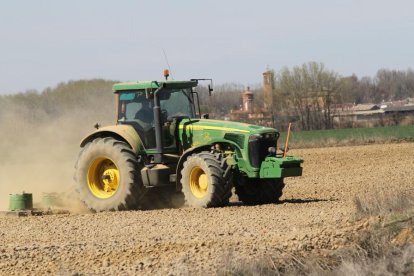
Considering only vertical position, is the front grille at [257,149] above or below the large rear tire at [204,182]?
above

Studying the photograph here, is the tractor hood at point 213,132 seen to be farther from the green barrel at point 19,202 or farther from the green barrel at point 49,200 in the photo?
the green barrel at point 19,202

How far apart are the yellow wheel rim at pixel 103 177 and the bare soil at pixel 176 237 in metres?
1.02

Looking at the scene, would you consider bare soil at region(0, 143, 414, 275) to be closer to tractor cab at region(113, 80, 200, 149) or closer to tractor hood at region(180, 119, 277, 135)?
tractor hood at region(180, 119, 277, 135)

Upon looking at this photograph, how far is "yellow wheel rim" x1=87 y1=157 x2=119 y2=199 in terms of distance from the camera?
53.0ft

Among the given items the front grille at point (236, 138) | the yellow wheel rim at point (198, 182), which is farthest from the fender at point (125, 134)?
the front grille at point (236, 138)

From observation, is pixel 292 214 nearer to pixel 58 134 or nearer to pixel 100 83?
pixel 58 134

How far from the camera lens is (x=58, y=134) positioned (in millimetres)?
22734

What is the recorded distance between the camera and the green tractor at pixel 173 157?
49.4 feet

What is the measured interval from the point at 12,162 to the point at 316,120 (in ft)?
176

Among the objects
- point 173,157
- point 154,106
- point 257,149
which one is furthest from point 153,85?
point 257,149

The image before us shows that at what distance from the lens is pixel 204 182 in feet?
49.8

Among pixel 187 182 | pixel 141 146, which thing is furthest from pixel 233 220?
pixel 141 146

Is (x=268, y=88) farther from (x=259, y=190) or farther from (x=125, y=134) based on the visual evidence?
(x=125, y=134)

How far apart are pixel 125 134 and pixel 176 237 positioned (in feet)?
16.3
